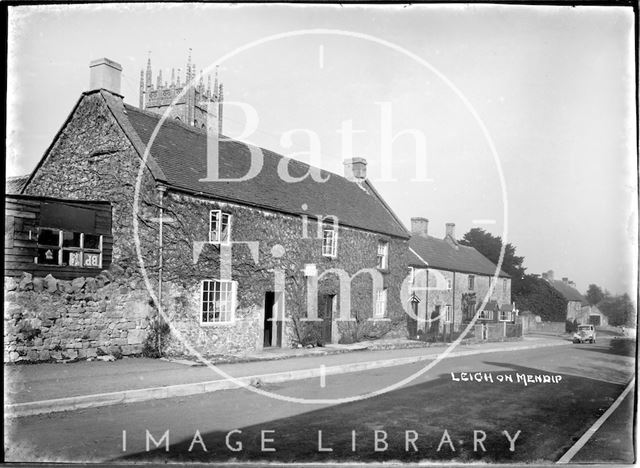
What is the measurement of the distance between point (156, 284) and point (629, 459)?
1024 centimetres

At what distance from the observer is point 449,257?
32.6 m

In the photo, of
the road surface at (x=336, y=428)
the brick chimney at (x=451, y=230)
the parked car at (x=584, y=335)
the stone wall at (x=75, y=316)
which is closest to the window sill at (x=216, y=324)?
the stone wall at (x=75, y=316)

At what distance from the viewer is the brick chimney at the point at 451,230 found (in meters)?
36.3

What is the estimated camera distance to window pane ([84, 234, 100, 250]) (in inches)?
503

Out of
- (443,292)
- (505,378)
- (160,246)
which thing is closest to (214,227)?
(160,246)

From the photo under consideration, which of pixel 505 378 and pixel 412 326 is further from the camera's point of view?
pixel 412 326

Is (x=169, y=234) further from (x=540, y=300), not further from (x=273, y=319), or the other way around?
(x=540, y=300)

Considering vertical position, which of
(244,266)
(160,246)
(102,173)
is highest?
(102,173)

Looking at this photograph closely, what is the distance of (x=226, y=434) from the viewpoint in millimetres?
6758

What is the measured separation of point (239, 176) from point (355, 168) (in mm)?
9881

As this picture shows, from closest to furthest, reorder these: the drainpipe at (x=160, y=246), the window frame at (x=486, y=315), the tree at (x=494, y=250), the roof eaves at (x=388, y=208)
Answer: the drainpipe at (x=160, y=246) < the roof eaves at (x=388, y=208) < the window frame at (x=486, y=315) < the tree at (x=494, y=250)

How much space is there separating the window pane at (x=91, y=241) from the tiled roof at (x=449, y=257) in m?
17.9

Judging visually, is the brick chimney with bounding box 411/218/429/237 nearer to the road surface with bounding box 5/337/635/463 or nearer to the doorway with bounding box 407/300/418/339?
the doorway with bounding box 407/300/418/339

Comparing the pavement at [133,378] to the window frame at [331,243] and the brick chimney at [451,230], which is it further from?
the brick chimney at [451,230]
